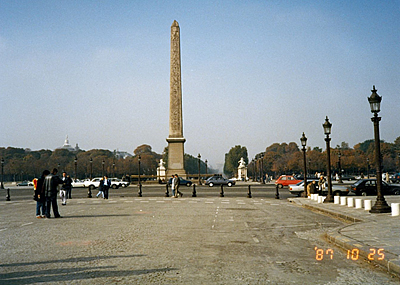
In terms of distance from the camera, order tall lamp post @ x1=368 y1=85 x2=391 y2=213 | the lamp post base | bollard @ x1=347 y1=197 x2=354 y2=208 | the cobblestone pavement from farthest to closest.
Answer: bollard @ x1=347 y1=197 x2=354 y2=208 → tall lamp post @ x1=368 y1=85 x2=391 y2=213 → the lamp post base → the cobblestone pavement

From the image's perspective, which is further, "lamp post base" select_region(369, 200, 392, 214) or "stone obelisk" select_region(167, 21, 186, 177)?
"stone obelisk" select_region(167, 21, 186, 177)

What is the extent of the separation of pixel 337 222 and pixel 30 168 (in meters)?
123

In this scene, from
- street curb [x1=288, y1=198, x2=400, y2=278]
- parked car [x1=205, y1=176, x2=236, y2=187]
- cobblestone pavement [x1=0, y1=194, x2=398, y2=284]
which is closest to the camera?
cobblestone pavement [x1=0, y1=194, x2=398, y2=284]

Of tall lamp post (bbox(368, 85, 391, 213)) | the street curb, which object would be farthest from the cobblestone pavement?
tall lamp post (bbox(368, 85, 391, 213))

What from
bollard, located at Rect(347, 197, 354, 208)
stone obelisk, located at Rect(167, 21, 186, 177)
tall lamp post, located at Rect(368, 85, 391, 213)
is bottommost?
bollard, located at Rect(347, 197, 354, 208)

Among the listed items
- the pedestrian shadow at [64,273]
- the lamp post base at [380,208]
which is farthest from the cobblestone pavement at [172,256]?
the lamp post base at [380,208]

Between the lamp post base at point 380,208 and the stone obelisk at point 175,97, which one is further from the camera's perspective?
the stone obelisk at point 175,97

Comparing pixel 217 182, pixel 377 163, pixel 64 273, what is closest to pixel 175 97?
pixel 217 182

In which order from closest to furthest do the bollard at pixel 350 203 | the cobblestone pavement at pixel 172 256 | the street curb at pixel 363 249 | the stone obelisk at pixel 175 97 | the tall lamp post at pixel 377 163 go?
the cobblestone pavement at pixel 172 256, the street curb at pixel 363 249, the tall lamp post at pixel 377 163, the bollard at pixel 350 203, the stone obelisk at pixel 175 97

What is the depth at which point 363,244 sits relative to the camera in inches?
372

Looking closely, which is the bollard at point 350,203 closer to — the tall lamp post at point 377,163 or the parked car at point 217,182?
the tall lamp post at point 377,163

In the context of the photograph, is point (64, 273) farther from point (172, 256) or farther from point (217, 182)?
point (217, 182)

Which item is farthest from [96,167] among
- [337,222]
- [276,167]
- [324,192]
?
[337,222]

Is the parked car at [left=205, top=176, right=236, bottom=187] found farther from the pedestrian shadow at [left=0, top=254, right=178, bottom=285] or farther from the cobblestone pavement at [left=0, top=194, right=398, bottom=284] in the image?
the pedestrian shadow at [left=0, top=254, right=178, bottom=285]
